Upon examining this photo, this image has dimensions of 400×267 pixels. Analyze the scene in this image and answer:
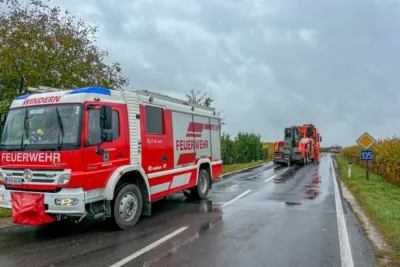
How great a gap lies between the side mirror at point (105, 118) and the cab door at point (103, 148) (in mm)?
156

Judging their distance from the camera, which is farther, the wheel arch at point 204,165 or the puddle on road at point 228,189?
the puddle on road at point 228,189

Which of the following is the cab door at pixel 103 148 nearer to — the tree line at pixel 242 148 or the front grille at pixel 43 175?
the front grille at pixel 43 175

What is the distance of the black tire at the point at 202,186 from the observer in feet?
36.1

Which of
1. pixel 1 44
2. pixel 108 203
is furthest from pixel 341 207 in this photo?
pixel 1 44

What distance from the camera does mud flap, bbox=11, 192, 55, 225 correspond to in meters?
6.27

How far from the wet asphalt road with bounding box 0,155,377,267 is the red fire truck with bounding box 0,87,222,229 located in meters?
0.55

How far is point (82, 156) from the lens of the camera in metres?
6.26

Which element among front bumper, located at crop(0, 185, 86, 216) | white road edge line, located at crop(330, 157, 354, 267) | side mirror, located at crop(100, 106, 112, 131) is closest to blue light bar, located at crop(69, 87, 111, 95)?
→ side mirror, located at crop(100, 106, 112, 131)

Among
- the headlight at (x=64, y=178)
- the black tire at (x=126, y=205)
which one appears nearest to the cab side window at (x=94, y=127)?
the headlight at (x=64, y=178)

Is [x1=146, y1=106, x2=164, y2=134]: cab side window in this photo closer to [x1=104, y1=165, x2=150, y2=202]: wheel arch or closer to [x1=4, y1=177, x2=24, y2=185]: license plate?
[x1=104, y1=165, x2=150, y2=202]: wheel arch

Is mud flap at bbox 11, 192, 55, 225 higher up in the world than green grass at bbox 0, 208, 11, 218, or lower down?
higher up

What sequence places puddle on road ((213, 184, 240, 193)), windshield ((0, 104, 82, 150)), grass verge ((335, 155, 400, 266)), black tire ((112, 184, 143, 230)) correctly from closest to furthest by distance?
→ 1. grass verge ((335, 155, 400, 266))
2. windshield ((0, 104, 82, 150))
3. black tire ((112, 184, 143, 230))
4. puddle on road ((213, 184, 240, 193))

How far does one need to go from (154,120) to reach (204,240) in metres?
3.34

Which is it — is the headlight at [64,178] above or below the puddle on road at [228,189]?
above
